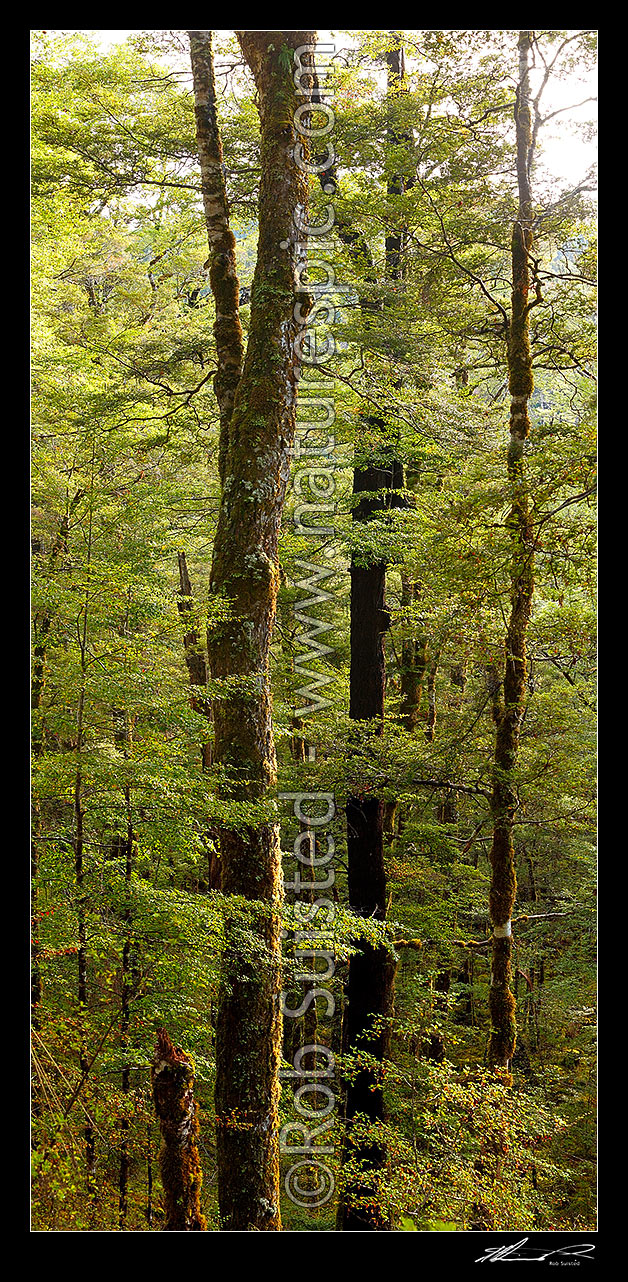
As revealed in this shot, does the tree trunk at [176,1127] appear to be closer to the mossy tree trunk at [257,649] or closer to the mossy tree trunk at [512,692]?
the mossy tree trunk at [257,649]

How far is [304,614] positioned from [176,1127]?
5.10m

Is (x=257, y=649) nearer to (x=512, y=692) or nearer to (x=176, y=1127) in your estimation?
(x=176, y=1127)

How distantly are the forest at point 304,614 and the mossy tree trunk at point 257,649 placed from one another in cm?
1

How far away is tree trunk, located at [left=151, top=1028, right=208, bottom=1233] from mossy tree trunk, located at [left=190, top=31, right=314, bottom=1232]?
0.54m

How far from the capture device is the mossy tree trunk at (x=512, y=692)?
13.7ft

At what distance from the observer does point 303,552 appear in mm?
5992

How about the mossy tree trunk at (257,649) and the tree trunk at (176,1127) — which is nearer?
the tree trunk at (176,1127)

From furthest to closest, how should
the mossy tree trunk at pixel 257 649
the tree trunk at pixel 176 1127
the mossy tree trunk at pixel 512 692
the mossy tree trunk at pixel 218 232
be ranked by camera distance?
the mossy tree trunk at pixel 512 692 < the mossy tree trunk at pixel 218 232 < the mossy tree trunk at pixel 257 649 < the tree trunk at pixel 176 1127

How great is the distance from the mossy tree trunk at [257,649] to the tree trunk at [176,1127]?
1.77 feet

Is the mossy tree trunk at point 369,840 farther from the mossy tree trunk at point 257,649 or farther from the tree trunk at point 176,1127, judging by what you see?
the tree trunk at point 176,1127
